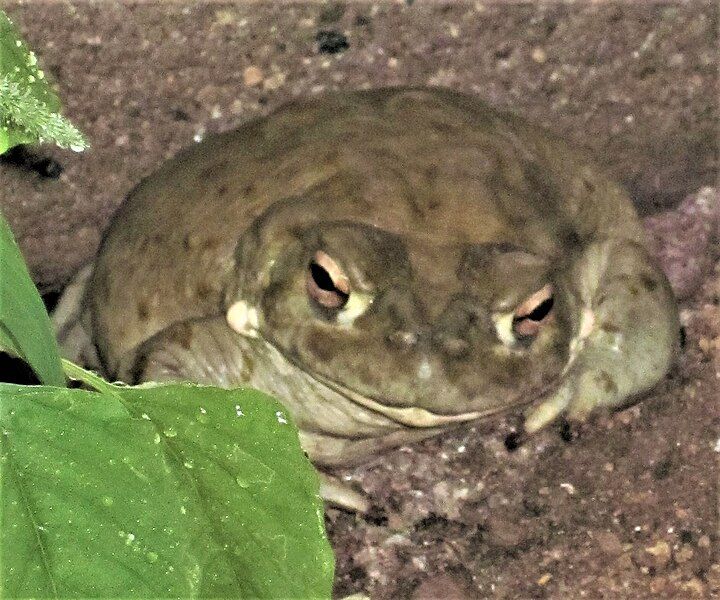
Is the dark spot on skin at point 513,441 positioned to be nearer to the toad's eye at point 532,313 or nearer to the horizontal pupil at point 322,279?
the toad's eye at point 532,313

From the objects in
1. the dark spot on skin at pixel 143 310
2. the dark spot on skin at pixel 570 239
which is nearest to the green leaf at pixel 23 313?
the dark spot on skin at pixel 143 310

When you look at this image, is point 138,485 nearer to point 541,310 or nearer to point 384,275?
point 384,275

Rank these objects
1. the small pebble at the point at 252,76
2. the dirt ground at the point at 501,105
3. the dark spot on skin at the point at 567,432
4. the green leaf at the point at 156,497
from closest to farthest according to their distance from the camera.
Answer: the green leaf at the point at 156,497 < the dirt ground at the point at 501,105 < the dark spot on skin at the point at 567,432 < the small pebble at the point at 252,76

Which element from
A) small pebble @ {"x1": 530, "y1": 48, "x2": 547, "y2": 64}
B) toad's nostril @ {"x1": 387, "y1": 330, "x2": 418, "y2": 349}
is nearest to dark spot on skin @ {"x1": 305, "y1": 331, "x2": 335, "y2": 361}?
toad's nostril @ {"x1": 387, "y1": 330, "x2": 418, "y2": 349}

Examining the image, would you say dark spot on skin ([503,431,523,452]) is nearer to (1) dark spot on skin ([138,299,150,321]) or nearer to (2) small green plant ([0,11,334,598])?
(1) dark spot on skin ([138,299,150,321])

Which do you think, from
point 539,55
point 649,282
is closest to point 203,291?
point 649,282

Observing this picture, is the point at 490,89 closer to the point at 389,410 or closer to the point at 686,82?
the point at 686,82

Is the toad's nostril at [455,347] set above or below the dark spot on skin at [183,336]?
above
